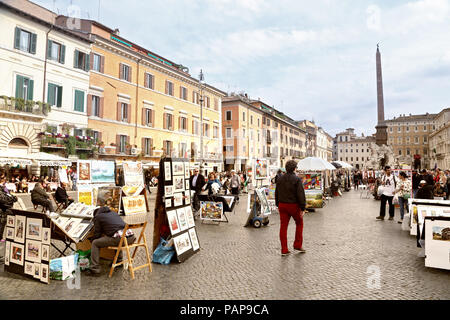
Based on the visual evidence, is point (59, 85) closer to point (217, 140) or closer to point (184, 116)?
point (184, 116)

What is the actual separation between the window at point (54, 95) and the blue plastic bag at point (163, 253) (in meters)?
20.2

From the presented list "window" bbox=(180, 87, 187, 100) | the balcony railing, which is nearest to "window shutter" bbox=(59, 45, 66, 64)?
the balcony railing

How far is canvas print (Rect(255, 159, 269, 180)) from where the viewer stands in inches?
541

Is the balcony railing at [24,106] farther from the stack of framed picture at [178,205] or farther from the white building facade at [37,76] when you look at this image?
the stack of framed picture at [178,205]

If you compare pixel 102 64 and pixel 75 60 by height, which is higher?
pixel 102 64

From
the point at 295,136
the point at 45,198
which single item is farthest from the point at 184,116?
the point at 295,136

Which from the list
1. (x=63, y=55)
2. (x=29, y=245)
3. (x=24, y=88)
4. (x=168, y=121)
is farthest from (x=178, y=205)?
(x=168, y=121)

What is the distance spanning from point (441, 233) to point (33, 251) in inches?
263

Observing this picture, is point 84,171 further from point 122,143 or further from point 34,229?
point 122,143

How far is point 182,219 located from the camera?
5.91 meters

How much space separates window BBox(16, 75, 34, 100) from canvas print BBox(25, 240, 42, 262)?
18.9 meters
